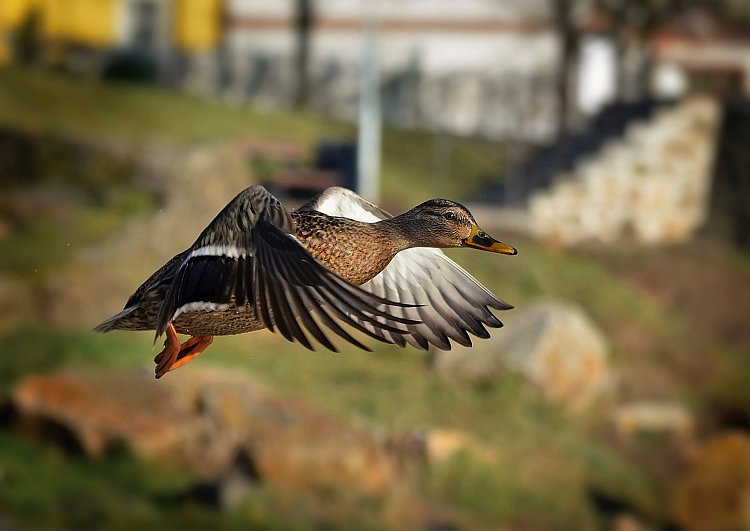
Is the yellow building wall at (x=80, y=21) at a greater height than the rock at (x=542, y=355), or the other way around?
the yellow building wall at (x=80, y=21)

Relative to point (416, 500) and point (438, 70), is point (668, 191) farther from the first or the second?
point (416, 500)

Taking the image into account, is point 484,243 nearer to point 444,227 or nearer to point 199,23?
point 444,227

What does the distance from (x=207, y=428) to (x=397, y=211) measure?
Answer: 5920 mm

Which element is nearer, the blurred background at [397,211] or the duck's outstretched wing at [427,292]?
the duck's outstretched wing at [427,292]

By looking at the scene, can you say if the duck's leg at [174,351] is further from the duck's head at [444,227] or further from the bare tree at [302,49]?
the bare tree at [302,49]

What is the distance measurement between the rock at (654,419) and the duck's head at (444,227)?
22001mm

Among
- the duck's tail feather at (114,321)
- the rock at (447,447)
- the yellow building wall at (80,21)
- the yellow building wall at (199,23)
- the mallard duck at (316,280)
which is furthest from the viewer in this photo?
the yellow building wall at (199,23)

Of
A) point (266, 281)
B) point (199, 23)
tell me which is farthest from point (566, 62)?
point (266, 281)

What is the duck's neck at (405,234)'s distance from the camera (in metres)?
5.00

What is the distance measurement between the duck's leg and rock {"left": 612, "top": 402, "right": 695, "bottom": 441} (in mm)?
21890

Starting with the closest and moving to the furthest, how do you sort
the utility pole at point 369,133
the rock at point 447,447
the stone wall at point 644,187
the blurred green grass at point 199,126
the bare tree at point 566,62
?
the rock at point 447,447
the utility pole at point 369,133
the blurred green grass at point 199,126
the stone wall at point 644,187
the bare tree at point 566,62

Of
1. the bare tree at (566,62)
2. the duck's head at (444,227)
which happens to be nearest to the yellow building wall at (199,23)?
the bare tree at (566,62)

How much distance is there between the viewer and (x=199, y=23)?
4341 centimetres

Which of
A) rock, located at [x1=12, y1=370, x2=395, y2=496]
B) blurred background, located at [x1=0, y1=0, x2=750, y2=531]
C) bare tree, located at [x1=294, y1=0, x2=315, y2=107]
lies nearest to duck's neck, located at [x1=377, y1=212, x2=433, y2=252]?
blurred background, located at [x1=0, y1=0, x2=750, y2=531]
